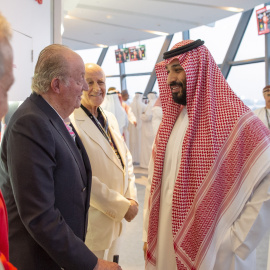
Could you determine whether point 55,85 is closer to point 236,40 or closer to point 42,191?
→ point 42,191

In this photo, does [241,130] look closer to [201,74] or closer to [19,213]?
[201,74]

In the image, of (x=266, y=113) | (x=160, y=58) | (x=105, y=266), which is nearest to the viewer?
(x=105, y=266)

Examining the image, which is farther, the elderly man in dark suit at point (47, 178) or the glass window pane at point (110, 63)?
the glass window pane at point (110, 63)

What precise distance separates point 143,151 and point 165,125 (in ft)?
23.0

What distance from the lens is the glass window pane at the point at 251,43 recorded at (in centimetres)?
866

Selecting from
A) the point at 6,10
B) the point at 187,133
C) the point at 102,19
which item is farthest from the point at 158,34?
the point at 187,133

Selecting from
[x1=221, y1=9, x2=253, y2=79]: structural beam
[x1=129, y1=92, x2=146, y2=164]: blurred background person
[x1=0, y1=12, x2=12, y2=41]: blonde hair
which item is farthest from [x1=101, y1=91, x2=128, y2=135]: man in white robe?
[x1=0, y1=12, x2=12, y2=41]: blonde hair

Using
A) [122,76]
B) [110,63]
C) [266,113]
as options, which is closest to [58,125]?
[266,113]

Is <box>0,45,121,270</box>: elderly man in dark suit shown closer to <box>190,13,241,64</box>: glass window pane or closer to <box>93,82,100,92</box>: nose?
<box>93,82,100,92</box>: nose

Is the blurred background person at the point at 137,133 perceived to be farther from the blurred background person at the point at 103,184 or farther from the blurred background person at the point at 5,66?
the blurred background person at the point at 5,66

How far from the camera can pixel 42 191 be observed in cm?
122

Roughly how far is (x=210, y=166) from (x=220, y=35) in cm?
869

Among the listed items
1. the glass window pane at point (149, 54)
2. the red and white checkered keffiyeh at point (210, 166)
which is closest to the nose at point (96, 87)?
the red and white checkered keffiyeh at point (210, 166)

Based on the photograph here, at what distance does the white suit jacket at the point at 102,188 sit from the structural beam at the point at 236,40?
7.92 meters
